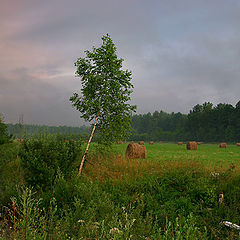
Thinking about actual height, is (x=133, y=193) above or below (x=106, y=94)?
below

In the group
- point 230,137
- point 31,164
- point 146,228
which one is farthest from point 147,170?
→ point 230,137

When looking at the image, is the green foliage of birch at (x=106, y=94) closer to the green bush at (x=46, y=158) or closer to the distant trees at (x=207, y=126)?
the green bush at (x=46, y=158)

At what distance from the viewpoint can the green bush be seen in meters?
10.2

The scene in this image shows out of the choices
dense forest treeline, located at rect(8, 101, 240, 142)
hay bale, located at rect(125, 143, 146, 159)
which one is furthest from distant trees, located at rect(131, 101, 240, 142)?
hay bale, located at rect(125, 143, 146, 159)

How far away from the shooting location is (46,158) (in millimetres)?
10641

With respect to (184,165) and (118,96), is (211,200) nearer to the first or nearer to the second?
(184,165)

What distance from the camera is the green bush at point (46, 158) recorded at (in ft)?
33.5

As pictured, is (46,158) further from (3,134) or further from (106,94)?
(3,134)

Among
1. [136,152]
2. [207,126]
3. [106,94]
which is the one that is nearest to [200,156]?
[136,152]

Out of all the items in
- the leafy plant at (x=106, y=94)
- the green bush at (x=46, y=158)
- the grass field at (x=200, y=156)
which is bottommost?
the grass field at (x=200, y=156)

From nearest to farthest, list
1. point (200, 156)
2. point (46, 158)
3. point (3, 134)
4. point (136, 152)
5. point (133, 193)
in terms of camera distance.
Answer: point (133, 193), point (46, 158), point (3, 134), point (136, 152), point (200, 156)

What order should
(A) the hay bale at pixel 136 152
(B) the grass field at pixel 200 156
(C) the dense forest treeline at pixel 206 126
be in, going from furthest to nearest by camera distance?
(C) the dense forest treeline at pixel 206 126 → (A) the hay bale at pixel 136 152 → (B) the grass field at pixel 200 156


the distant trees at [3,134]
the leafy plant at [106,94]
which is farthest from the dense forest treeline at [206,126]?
the leafy plant at [106,94]

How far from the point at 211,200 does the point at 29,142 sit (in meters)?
8.36
